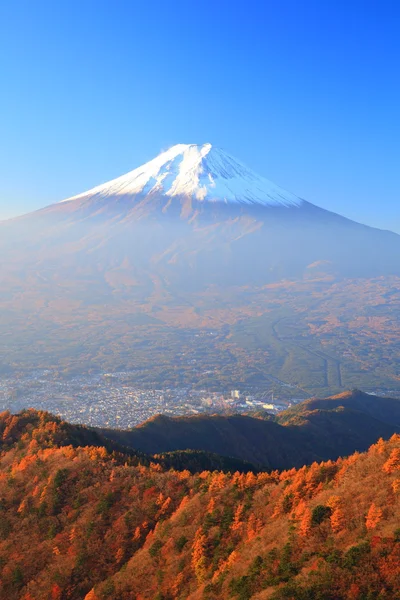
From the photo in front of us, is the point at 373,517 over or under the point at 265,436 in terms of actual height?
over

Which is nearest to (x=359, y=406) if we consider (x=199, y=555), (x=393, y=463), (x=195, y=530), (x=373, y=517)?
(x=195, y=530)

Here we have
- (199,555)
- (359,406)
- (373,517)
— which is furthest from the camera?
(359,406)

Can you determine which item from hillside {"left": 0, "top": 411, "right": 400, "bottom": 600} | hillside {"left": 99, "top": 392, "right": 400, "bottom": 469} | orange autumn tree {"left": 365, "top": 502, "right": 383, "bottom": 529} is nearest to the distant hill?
hillside {"left": 99, "top": 392, "right": 400, "bottom": 469}

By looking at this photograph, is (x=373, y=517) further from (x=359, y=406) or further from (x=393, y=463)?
(x=359, y=406)

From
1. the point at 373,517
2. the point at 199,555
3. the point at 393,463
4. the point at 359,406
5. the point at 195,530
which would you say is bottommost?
the point at 359,406

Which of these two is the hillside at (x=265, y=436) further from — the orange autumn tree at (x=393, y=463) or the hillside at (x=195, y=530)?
the orange autumn tree at (x=393, y=463)

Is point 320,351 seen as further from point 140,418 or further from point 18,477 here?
point 18,477
